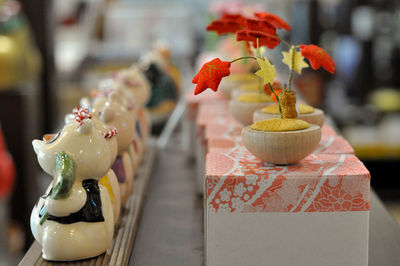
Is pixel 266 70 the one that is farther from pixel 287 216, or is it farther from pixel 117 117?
pixel 117 117

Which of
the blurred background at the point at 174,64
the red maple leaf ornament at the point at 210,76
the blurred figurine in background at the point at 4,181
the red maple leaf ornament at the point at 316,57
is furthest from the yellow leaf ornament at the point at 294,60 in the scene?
the blurred background at the point at 174,64

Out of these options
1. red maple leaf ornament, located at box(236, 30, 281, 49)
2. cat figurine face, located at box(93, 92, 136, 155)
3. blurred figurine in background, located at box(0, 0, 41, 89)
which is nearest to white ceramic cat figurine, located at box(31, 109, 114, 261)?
cat figurine face, located at box(93, 92, 136, 155)

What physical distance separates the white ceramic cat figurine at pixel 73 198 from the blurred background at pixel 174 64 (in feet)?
6.19

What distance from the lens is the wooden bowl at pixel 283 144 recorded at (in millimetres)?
918

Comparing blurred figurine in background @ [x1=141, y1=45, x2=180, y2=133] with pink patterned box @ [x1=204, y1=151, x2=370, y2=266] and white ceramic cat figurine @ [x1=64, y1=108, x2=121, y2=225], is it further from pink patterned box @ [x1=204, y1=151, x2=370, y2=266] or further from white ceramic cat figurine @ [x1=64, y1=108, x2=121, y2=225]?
pink patterned box @ [x1=204, y1=151, x2=370, y2=266]

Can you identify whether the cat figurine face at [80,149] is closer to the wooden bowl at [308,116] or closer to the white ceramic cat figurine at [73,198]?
the white ceramic cat figurine at [73,198]

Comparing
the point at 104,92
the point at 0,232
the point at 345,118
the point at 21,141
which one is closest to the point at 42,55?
the point at 21,141

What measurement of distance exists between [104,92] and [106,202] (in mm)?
357

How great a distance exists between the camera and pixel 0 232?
2.70 meters

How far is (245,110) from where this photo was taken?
123 centimetres

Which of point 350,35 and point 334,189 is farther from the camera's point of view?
point 350,35

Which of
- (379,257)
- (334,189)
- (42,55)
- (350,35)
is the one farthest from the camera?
(350,35)

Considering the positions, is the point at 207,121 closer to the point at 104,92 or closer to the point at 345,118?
the point at 104,92

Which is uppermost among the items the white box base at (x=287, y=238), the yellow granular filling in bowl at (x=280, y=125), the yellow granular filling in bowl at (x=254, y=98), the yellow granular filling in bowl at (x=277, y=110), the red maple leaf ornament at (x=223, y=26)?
the red maple leaf ornament at (x=223, y=26)
